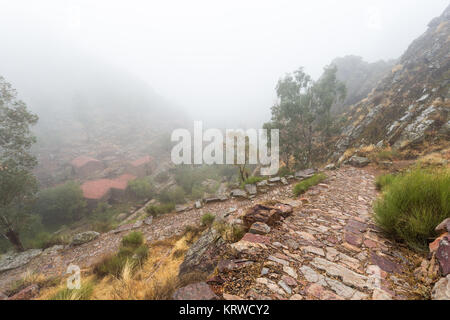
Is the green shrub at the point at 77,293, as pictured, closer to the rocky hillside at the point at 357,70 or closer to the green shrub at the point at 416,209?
the green shrub at the point at 416,209

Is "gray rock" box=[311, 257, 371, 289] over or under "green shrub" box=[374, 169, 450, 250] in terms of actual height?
under

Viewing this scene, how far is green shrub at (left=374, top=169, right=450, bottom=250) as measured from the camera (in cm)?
211

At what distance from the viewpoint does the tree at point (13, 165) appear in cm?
802

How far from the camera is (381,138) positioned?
12188 millimetres

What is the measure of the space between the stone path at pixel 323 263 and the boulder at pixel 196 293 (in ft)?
0.57

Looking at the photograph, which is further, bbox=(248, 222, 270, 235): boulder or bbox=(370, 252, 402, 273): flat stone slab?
bbox=(248, 222, 270, 235): boulder

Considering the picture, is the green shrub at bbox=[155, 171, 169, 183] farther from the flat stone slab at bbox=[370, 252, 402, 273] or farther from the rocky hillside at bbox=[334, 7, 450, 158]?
the flat stone slab at bbox=[370, 252, 402, 273]

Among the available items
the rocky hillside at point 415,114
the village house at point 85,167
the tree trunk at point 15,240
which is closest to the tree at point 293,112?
the rocky hillside at point 415,114

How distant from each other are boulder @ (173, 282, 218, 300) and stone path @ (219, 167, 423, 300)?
6.8 inches

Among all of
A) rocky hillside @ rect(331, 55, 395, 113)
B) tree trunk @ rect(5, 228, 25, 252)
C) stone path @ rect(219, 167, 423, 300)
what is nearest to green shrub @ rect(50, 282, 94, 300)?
stone path @ rect(219, 167, 423, 300)

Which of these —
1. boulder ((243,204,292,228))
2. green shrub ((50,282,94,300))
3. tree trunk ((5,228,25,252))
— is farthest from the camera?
tree trunk ((5,228,25,252))

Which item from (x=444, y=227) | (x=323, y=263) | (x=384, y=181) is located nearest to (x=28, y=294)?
(x=323, y=263)

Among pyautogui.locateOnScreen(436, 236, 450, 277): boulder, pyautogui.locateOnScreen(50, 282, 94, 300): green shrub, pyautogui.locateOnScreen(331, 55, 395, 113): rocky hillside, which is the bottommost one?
pyautogui.locateOnScreen(50, 282, 94, 300): green shrub
